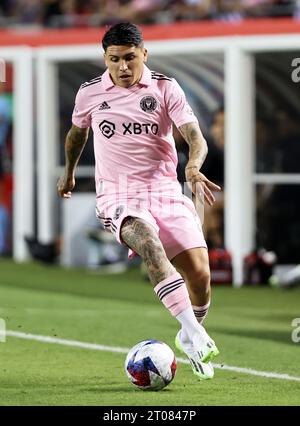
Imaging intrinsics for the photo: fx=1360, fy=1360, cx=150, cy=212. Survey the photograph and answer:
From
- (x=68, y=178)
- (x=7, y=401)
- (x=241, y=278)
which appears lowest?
(x=241, y=278)

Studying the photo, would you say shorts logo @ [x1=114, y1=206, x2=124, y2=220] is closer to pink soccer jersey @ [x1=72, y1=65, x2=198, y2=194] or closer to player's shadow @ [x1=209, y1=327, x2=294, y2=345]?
pink soccer jersey @ [x1=72, y1=65, x2=198, y2=194]

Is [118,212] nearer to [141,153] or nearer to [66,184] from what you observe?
[141,153]

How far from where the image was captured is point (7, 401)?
297 inches

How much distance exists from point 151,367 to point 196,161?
1.27m

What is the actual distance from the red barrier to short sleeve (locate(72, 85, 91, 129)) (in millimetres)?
7631

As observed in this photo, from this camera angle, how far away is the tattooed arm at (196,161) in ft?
26.3

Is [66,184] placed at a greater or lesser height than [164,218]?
greater

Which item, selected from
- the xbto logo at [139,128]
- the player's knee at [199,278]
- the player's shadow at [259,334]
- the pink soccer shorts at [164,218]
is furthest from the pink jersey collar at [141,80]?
the player's shadow at [259,334]

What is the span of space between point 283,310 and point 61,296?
2.52 m

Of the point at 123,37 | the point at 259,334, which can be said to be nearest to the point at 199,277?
the point at 123,37

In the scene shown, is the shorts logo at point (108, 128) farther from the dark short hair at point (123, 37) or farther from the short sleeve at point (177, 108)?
the dark short hair at point (123, 37)

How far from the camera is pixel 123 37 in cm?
845

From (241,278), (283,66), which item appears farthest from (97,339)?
(283,66)

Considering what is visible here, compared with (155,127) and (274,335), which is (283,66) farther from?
(155,127)
